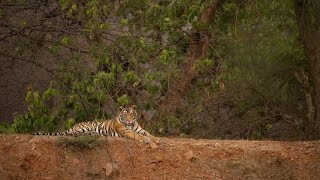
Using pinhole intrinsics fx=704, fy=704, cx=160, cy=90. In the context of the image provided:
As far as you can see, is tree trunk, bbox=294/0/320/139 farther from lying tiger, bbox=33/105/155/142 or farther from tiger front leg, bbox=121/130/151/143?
lying tiger, bbox=33/105/155/142

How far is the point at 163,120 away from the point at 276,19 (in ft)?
9.79

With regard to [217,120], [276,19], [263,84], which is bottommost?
[217,120]

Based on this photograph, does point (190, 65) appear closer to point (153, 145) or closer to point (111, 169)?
point (153, 145)

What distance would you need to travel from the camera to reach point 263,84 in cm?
1405

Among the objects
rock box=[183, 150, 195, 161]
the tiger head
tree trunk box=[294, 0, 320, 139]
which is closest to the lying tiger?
the tiger head

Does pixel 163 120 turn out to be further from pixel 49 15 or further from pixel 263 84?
pixel 49 15

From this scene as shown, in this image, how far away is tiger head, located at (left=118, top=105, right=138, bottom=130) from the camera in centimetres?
1294

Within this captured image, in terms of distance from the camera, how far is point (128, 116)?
13.0m

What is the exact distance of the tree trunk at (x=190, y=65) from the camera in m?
14.3

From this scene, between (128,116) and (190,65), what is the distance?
2.44 meters

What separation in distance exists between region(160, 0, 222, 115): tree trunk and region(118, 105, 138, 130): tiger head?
3.31 feet

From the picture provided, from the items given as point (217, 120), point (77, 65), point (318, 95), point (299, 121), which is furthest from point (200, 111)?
point (77, 65)

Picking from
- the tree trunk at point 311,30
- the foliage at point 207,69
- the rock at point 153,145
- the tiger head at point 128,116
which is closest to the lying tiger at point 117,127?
the tiger head at point 128,116

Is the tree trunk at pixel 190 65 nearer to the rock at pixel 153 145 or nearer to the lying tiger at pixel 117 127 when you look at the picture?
the lying tiger at pixel 117 127
